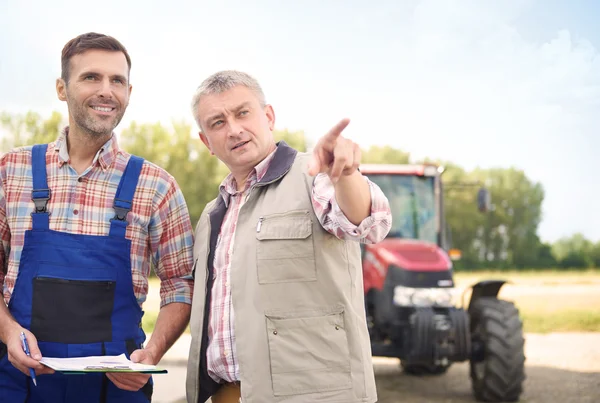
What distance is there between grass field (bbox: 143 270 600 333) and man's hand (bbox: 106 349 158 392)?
12.8 m

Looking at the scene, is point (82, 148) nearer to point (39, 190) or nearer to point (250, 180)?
point (39, 190)

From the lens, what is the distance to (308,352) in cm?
192

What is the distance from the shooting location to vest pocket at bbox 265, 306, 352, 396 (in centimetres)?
191

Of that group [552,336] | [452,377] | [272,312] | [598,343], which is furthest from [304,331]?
[552,336]

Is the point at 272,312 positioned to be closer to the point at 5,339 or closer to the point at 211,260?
the point at 211,260

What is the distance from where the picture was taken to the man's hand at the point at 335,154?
162 centimetres

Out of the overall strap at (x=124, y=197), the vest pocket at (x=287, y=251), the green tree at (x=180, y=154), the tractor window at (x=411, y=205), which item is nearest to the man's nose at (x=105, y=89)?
the overall strap at (x=124, y=197)

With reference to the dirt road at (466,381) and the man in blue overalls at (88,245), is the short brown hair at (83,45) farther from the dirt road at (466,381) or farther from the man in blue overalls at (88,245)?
the dirt road at (466,381)

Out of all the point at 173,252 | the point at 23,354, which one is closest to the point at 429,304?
the point at 173,252

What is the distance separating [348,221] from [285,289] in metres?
0.27

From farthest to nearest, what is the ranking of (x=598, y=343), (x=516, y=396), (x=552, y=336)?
(x=552, y=336)
(x=598, y=343)
(x=516, y=396)

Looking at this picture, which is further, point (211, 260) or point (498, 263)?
point (498, 263)

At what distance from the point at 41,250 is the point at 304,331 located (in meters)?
0.88

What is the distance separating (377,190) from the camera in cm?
191
